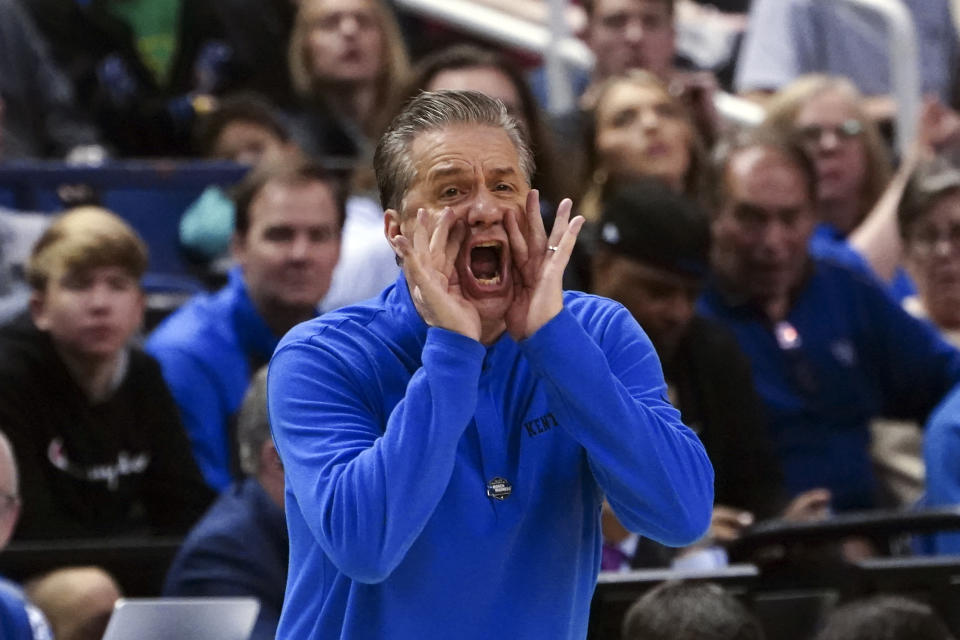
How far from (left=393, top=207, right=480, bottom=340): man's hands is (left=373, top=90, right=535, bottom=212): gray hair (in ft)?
0.32

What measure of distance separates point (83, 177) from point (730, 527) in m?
→ 2.48

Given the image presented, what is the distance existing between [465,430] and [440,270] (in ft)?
0.67

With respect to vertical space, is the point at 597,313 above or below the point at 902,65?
above

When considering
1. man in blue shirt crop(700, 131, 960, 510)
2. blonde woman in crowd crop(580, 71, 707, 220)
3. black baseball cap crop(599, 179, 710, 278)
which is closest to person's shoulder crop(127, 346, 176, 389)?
black baseball cap crop(599, 179, 710, 278)

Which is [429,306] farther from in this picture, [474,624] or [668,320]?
[668,320]

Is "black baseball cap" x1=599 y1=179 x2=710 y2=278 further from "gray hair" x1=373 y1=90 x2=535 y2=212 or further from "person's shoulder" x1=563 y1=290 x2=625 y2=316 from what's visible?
"gray hair" x1=373 y1=90 x2=535 y2=212

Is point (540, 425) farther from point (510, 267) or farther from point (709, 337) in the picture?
point (709, 337)

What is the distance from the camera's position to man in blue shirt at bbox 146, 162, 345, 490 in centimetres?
444

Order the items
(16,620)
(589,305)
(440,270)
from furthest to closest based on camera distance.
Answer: (16,620) < (589,305) < (440,270)

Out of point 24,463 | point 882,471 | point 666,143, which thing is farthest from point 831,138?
point 24,463

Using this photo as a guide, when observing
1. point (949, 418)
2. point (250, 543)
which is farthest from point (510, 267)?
point (949, 418)

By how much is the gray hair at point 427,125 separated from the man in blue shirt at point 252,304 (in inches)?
96.8

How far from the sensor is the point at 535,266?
193cm

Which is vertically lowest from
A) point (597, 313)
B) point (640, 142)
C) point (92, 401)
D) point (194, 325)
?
point (92, 401)
